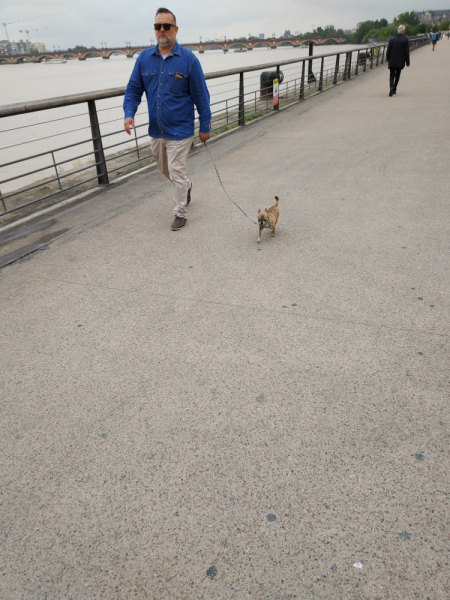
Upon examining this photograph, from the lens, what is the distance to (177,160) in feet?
15.8

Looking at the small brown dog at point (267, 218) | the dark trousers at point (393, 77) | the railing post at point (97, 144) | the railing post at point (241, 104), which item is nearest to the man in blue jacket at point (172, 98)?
the small brown dog at point (267, 218)

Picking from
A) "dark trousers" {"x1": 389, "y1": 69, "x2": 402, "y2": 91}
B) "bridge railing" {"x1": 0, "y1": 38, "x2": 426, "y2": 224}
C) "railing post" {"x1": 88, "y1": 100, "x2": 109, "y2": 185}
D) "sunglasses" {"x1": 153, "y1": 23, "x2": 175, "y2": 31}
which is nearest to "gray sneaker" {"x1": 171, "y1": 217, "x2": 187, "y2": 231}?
"bridge railing" {"x1": 0, "y1": 38, "x2": 426, "y2": 224}

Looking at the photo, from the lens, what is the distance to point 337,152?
772cm

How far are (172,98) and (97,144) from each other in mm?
1825

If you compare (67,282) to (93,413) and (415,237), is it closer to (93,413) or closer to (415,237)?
(93,413)

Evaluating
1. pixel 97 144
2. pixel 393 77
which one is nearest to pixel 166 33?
pixel 97 144

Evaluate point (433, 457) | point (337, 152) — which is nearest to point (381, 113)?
point (337, 152)

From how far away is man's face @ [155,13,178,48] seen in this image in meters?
4.21

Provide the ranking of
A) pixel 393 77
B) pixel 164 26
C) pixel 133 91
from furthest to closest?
1. pixel 393 77
2. pixel 133 91
3. pixel 164 26

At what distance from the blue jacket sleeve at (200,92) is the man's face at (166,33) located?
0.29 metres

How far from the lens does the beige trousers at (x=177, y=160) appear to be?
15.7ft

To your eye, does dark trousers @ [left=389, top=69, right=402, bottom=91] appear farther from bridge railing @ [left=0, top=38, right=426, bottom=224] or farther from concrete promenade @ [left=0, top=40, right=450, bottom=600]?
concrete promenade @ [left=0, top=40, right=450, bottom=600]

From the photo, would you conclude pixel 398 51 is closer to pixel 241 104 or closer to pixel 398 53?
pixel 398 53

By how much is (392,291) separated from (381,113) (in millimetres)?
9306
